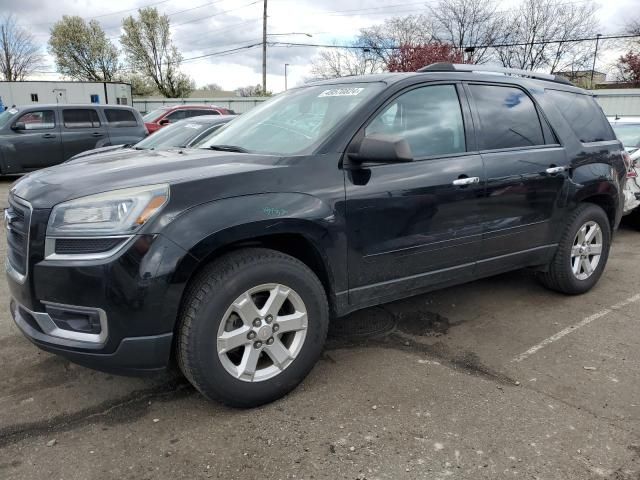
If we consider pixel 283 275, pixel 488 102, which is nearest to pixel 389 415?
pixel 283 275

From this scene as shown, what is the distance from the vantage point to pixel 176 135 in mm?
7574

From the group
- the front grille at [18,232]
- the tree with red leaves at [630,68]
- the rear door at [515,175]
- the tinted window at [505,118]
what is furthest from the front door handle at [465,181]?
the tree with red leaves at [630,68]

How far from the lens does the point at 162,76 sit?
50969 millimetres

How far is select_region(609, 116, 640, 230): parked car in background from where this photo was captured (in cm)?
669

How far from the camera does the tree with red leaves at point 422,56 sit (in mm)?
32853

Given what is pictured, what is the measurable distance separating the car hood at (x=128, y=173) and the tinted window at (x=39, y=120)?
990 centimetres

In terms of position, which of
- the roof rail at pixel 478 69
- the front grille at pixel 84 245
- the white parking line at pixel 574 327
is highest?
the roof rail at pixel 478 69

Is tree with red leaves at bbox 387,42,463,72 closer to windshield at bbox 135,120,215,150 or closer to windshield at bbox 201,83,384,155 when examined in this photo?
windshield at bbox 135,120,215,150

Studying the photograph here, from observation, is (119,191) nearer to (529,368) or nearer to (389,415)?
(389,415)

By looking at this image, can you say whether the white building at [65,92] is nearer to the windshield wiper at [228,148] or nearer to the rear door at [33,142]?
the rear door at [33,142]

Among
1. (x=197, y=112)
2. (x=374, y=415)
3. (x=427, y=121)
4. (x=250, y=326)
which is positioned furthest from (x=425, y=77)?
(x=197, y=112)

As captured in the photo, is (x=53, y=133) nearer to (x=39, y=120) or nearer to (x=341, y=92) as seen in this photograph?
(x=39, y=120)

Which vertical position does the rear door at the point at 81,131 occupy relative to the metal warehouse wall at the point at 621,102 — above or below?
below

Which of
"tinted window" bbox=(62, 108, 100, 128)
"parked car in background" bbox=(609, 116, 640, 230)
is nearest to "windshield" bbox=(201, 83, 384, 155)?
"parked car in background" bbox=(609, 116, 640, 230)
